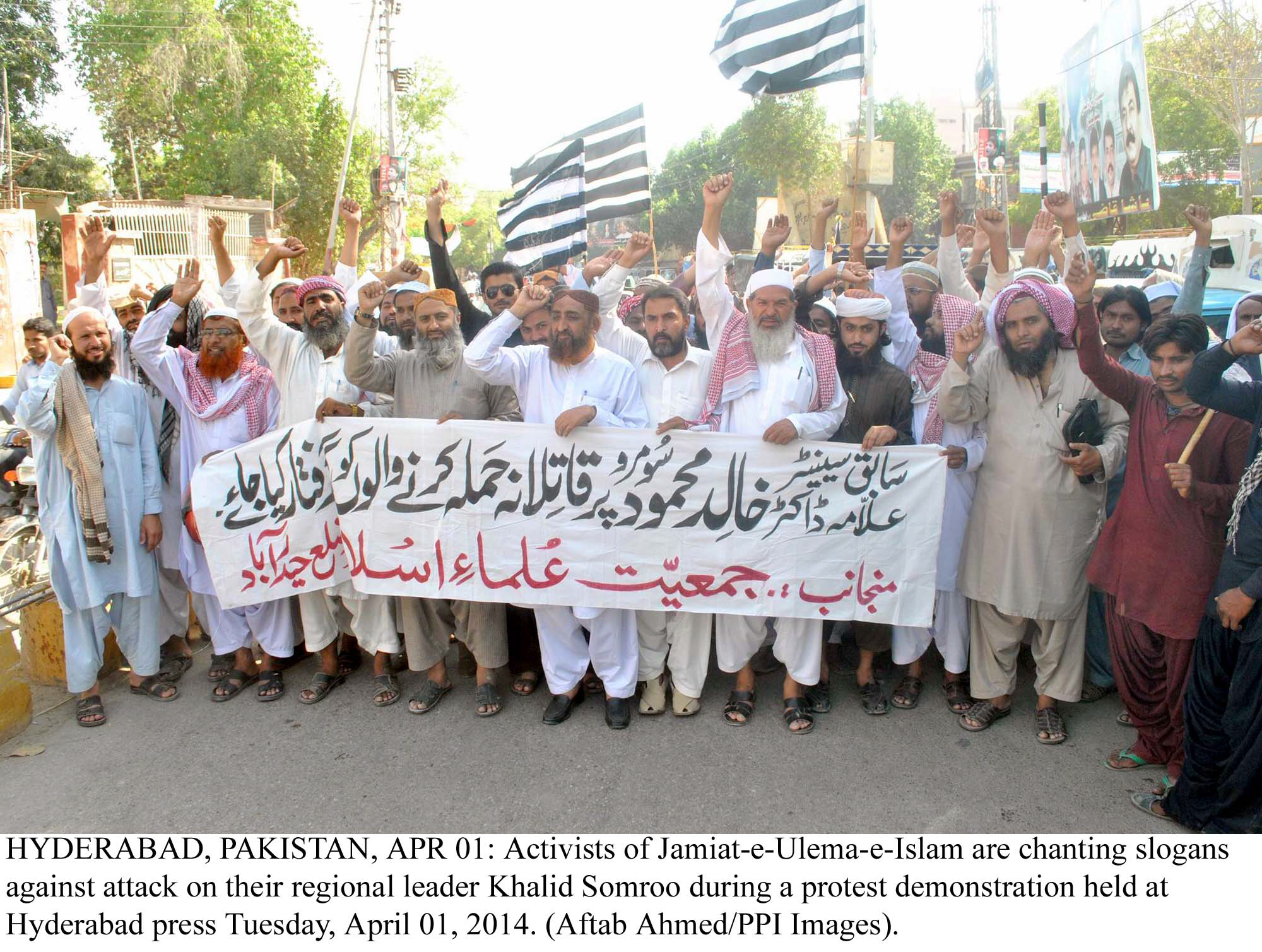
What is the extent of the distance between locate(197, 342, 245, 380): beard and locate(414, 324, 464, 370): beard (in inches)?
37.0

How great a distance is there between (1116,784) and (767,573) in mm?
1558

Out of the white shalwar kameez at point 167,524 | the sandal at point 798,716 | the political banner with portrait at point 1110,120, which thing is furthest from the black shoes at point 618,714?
the political banner with portrait at point 1110,120

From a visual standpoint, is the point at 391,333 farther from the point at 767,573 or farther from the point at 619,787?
the point at 619,787

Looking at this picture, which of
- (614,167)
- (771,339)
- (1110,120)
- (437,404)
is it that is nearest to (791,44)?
(614,167)

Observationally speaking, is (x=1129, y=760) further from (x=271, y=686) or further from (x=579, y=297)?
(x=271, y=686)

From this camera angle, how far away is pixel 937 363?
4.38m

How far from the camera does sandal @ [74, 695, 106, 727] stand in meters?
4.10

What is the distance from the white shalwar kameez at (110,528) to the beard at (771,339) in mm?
2993

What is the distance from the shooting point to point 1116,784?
11.2ft

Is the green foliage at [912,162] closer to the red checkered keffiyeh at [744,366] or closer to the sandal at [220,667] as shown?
the red checkered keffiyeh at [744,366]

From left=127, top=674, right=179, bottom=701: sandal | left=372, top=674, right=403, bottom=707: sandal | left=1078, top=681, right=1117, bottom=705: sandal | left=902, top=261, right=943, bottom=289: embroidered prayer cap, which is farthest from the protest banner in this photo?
left=127, top=674, right=179, bottom=701: sandal

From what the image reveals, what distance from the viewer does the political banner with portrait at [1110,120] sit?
1303 cm

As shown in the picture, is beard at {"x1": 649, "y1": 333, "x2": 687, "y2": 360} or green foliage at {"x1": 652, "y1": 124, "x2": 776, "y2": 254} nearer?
beard at {"x1": 649, "y1": 333, "x2": 687, "y2": 360}

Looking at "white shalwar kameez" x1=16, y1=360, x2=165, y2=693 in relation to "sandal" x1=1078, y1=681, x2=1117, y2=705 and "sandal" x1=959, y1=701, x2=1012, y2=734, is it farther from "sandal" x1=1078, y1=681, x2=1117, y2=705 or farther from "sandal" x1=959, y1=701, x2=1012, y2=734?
"sandal" x1=1078, y1=681, x2=1117, y2=705
